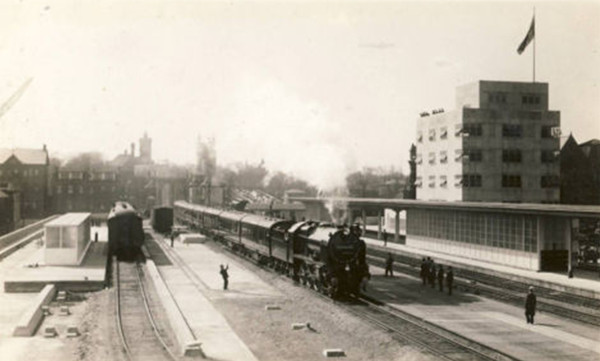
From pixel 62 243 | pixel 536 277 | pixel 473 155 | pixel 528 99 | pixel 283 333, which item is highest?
pixel 528 99

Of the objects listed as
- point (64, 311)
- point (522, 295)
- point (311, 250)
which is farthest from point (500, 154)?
point (64, 311)

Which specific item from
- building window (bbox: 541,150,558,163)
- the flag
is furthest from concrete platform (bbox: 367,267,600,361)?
building window (bbox: 541,150,558,163)

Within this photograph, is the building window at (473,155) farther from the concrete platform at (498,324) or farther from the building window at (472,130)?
the concrete platform at (498,324)

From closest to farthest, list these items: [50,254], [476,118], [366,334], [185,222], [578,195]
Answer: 1. [366,334]
2. [50,254]
3. [476,118]
4. [578,195]
5. [185,222]

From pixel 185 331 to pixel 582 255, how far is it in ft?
98.9

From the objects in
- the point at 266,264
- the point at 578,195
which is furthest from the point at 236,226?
the point at 578,195

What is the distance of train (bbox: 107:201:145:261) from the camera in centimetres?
4494

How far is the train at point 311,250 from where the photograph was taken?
27.6 metres

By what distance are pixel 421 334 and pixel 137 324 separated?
33.6 ft

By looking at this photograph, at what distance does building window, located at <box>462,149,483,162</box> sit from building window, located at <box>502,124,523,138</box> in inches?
115

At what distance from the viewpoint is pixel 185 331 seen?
791 inches

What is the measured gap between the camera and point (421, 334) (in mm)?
20969

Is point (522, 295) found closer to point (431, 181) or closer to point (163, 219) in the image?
point (431, 181)

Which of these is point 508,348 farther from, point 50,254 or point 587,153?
point 587,153
